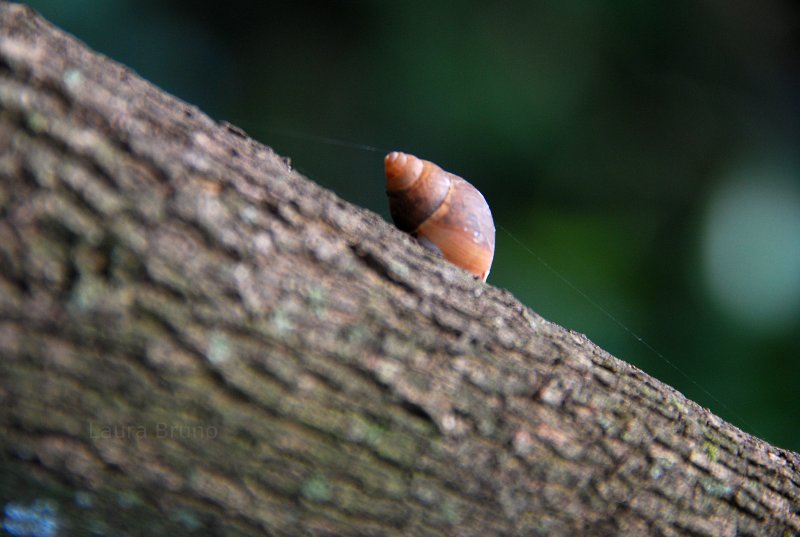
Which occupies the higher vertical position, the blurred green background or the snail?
the blurred green background

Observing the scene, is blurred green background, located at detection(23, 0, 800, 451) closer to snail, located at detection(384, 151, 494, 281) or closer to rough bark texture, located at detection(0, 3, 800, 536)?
snail, located at detection(384, 151, 494, 281)

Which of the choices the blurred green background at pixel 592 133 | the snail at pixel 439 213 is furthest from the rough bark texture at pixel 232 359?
the blurred green background at pixel 592 133

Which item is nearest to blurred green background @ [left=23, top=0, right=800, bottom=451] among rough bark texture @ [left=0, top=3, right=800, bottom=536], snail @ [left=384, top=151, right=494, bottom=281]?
snail @ [left=384, top=151, right=494, bottom=281]

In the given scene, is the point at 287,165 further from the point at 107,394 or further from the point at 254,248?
the point at 107,394

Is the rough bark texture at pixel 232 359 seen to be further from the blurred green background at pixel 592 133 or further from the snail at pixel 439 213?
the blurred green background at pixel 592 133

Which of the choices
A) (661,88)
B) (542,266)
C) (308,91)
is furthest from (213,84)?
(661,88)

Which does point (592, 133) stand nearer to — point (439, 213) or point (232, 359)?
point (439, 213)
